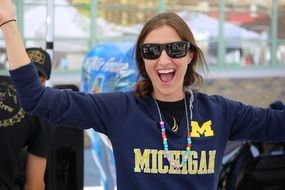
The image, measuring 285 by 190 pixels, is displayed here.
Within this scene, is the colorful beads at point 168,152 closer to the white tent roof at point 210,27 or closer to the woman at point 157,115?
the woman at point 157,115

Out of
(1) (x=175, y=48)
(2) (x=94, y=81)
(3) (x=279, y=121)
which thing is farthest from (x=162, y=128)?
(2) (x=94, y=81)

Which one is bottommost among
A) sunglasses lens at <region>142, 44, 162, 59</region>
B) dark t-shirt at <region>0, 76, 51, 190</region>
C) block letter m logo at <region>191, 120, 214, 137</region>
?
dark t-shirt at <region>0, 76, 51, 190</region>

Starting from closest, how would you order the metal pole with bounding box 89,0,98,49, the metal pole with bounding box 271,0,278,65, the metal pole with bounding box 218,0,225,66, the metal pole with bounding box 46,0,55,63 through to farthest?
the metal pole with bounding box 46,0,55,63 < the metal pole with bounding box 89,0,98,49 < the metal pole with bounding box 218,0,225,66 < the metal pole with bounding box 271,0,278,65

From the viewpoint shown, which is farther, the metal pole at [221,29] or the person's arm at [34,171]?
the metal pole at [221,29]

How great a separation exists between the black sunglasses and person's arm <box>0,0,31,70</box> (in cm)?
45

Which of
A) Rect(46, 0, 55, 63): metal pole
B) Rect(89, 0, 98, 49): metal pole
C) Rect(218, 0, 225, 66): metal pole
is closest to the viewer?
Rect(46, 0, 55, 63): metal pole

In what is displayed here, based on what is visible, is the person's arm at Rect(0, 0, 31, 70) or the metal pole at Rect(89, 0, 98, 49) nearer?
the person's arm at Rect(0, 0, 31, 70)

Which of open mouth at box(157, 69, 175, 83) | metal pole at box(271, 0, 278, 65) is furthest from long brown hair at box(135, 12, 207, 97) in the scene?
metal pole at box(271, 0, 278, 65)

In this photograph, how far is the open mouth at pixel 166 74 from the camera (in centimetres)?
202

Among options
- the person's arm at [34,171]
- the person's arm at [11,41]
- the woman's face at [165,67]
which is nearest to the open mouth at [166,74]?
the woman's face at [165,67]

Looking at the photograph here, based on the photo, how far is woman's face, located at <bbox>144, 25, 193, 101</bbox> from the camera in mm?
2016

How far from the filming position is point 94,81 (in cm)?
432

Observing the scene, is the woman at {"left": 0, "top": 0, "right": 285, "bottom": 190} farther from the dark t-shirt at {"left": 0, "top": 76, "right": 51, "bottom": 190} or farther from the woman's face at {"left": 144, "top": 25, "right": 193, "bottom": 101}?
the dark t-shirt at {"left": 0, "top": 76, "right": 51, "bottom": 190}

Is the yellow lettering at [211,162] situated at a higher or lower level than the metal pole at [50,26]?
lower
